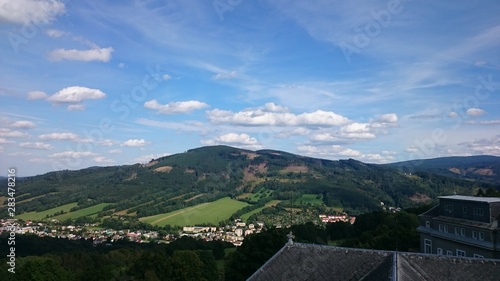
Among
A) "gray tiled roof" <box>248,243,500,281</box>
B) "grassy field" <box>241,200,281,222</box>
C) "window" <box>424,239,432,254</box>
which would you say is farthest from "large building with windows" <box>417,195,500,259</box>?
"grassy field" <box>241,200,281,222</box>

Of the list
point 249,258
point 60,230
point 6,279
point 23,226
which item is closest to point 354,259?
point 249,258

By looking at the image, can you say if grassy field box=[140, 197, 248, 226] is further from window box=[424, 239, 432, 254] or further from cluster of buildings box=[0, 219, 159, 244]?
window box=[424, 239, 432, 254]

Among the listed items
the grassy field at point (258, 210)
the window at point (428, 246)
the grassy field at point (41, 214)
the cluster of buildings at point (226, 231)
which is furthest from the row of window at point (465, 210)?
the grassy field at point (41, 214)

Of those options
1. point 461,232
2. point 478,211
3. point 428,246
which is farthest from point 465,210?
point 428,246

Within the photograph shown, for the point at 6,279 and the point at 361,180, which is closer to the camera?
the point at 6,279

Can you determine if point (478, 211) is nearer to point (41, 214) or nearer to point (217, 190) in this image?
point (41, 214)

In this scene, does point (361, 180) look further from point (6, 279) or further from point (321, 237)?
point (6, 279)
